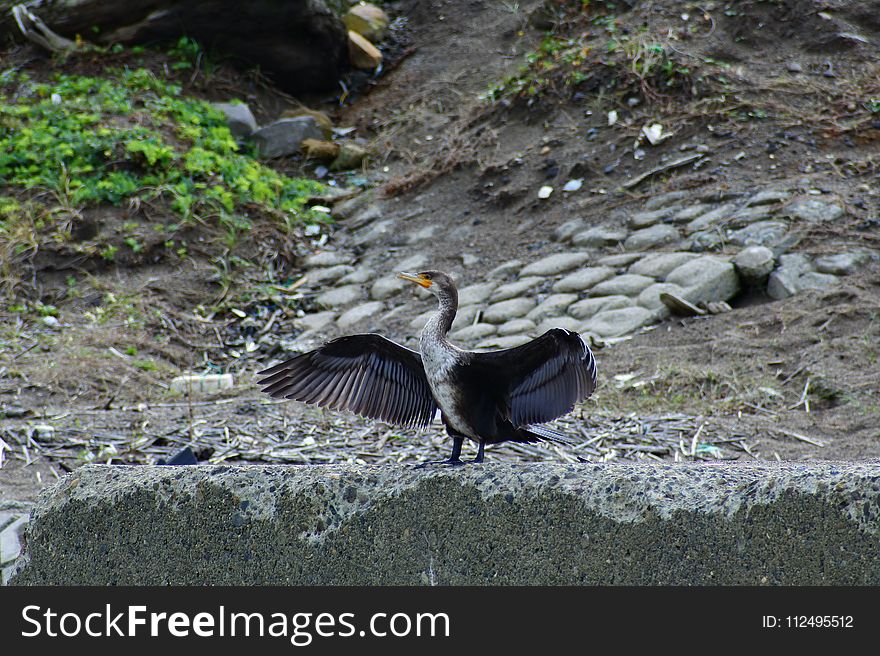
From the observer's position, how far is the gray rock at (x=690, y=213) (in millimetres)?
7141

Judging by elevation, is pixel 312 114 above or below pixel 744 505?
below

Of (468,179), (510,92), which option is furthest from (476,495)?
(510,92)

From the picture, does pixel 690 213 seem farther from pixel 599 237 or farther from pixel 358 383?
pixel 358 383

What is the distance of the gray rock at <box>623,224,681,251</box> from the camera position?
276 inches

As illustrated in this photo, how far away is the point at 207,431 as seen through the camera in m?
5.20

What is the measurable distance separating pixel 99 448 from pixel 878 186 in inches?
211

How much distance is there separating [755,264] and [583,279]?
1142 millimetres

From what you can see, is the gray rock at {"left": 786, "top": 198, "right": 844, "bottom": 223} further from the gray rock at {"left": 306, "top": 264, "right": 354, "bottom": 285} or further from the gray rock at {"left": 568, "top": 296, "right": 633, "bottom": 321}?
the gray rock at {"left": 306, "top": 264, "right": 354, "bottom": 285}

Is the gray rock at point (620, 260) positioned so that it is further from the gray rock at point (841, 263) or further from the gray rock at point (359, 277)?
the gray rock at point (359, 277)

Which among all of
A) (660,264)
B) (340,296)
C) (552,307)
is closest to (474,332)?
(552,307)

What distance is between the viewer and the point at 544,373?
3152 millimetres

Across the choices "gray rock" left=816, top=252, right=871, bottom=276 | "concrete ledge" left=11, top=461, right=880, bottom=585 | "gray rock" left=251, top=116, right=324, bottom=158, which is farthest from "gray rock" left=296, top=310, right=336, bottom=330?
"concrete ledge" left=11, top=461, right=880, bottom=585

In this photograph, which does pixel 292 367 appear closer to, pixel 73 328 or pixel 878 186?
pixel 73 328

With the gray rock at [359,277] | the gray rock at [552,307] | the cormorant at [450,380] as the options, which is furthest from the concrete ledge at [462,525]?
the gray rock at [359,277]
